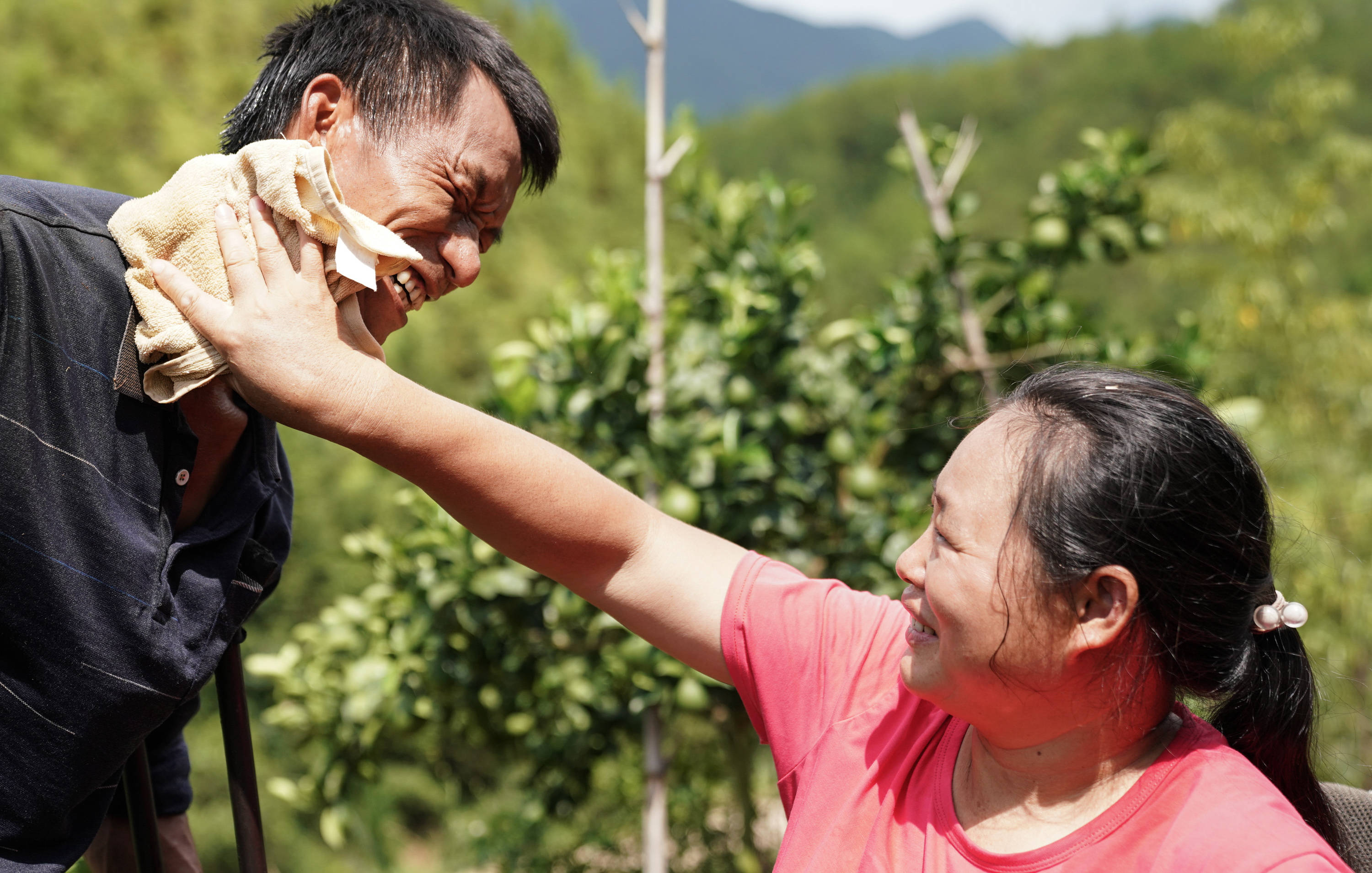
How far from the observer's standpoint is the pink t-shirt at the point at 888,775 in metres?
1.01

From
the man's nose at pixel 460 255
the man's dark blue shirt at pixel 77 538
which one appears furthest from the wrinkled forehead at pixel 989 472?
the man's dark blue shirt at pixel 77 538

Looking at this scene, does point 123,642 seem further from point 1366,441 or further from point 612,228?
point 612,228

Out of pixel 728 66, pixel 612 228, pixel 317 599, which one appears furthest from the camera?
pixel 612 228

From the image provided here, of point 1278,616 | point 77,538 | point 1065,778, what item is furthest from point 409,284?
point 1278,616

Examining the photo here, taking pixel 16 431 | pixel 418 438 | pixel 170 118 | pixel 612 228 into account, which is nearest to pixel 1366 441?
pixel 418 438

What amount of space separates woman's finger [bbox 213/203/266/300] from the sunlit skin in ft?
2.51

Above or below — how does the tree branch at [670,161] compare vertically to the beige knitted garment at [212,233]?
below

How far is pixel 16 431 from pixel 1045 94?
19.1 metres

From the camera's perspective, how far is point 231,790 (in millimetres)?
1269

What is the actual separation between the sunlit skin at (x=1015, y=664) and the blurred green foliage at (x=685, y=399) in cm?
36

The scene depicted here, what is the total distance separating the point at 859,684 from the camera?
4.32 ft

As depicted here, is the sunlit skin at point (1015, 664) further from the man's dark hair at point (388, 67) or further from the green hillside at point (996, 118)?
the green hillside at point (996, 118)

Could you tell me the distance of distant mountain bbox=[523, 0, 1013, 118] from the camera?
4.84m

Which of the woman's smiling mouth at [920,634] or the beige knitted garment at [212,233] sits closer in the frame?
the beige knitted garment at [212,233]
